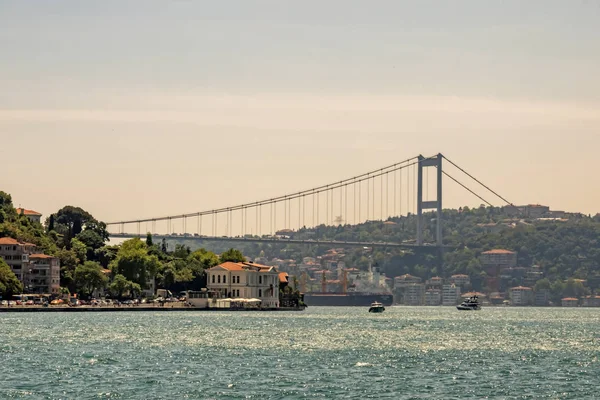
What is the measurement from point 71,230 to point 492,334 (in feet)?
354

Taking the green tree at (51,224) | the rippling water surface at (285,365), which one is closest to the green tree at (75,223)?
the green tree at (51,224)

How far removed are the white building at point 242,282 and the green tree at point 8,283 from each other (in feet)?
93.0

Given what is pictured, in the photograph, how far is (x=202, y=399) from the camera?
4706cm

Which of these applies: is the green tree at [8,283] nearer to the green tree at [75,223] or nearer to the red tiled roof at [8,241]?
the red tiled roof at [8,241]

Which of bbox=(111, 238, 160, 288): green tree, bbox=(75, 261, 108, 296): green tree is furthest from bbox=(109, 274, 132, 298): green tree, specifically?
bbox=(111, 238, 160, 288): green tree

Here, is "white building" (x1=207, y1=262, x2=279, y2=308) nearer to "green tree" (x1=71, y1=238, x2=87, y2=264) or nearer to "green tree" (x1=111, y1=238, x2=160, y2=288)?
"green tree" (x1=111, y1=238, x2=160, y2=288)

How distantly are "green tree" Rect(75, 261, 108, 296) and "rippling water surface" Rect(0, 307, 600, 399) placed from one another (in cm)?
6653

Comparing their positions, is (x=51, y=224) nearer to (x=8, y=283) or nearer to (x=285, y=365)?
(x=8, y=283)

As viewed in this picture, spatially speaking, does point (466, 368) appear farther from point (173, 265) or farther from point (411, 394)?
point (173, 265)

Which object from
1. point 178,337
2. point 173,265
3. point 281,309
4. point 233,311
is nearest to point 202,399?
point 178,337

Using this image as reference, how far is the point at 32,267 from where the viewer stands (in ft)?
530

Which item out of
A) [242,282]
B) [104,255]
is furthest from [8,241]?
[242,282]

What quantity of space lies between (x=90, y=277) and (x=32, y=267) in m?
6.98

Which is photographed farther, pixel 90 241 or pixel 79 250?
pixel 90 241
